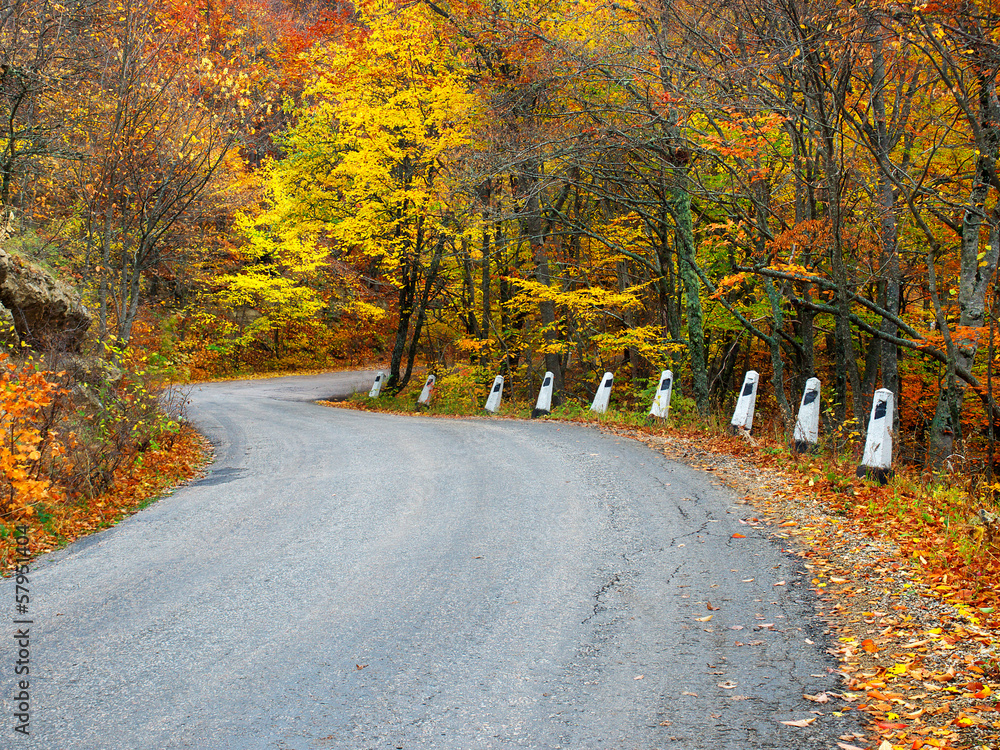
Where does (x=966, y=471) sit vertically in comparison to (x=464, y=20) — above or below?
below

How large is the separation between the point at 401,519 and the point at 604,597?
103 inches

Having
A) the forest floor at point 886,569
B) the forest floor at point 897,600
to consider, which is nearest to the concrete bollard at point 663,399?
the forest floor at point 886,569

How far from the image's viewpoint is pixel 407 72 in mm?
18359

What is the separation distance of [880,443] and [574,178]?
35.3 feet

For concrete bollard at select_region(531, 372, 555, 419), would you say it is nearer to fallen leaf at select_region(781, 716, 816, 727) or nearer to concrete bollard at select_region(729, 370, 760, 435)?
concrete bollard at select_region(729, 370, 760, 435)

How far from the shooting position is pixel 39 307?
10156 millimetres

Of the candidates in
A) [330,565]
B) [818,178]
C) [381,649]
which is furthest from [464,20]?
[381,649]

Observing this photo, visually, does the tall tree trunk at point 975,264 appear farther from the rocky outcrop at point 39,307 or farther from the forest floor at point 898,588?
the rocky outcrop at point 39,307

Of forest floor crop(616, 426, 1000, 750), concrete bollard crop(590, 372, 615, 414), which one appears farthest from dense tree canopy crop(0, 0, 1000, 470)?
forest floor crop(616, 426, 1000, 750)

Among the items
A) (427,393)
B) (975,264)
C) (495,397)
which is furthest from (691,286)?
(427,393)

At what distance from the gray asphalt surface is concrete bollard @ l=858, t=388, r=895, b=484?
1.65 meters

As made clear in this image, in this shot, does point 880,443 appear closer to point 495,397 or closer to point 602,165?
point 602,165

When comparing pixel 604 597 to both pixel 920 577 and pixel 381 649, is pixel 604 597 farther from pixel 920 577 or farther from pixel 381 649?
pixel 920 577

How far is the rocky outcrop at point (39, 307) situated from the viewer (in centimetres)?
975
